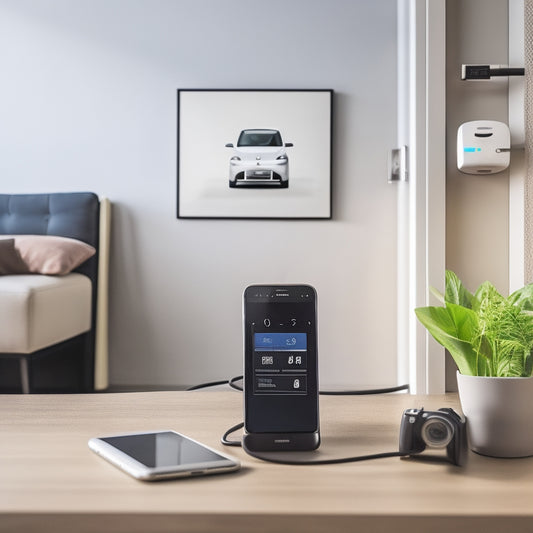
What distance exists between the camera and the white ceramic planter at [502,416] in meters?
0.67

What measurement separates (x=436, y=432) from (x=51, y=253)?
7.96ft

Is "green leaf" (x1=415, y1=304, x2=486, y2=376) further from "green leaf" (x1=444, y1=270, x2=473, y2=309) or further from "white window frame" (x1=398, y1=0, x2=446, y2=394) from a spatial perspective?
"white window frame" (x1=398, y1=0, x2=446, y2=394)

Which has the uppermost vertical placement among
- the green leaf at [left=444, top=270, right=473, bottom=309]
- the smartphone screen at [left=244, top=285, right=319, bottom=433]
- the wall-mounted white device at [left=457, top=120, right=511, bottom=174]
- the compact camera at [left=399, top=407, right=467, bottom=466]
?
the wall-mounted white device at [left=457, top=120, right=511, bottom=174]

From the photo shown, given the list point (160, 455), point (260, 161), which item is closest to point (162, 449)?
point (160, 455)

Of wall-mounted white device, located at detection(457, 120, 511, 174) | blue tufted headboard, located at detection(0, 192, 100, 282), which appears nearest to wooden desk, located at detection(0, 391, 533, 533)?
wall-mounted white device, located at detection(457, 120, 511, 174)

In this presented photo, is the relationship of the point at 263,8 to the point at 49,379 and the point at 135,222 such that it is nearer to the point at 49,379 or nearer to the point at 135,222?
the point at 135,222

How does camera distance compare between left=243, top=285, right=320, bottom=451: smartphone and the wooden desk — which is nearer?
the wooden desk

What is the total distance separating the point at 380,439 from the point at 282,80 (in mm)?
2642

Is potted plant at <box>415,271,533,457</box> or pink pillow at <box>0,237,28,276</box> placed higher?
pink pillow at <box>0,237,28,276</box>

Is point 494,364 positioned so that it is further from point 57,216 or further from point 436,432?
point 57,216

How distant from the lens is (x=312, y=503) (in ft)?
1.74

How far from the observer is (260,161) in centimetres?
313

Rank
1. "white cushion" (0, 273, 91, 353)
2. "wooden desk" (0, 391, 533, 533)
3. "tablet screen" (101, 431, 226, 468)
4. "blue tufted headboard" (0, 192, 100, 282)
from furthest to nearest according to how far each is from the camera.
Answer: "blue tufted headboard" (0, 192, 100, 282) → "white cushion" (0, 273, 91, 353) → "tablet screen" (101, 431, 226, 468) → "wooden desk" (0, 391, 533, 533)

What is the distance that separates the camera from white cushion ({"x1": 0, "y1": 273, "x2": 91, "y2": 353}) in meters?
2.37
